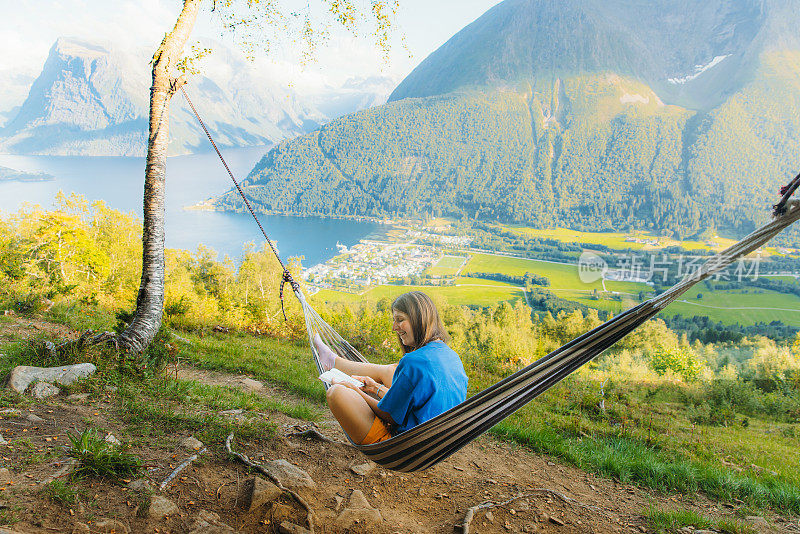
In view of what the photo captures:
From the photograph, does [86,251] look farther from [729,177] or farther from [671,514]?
[729,177]

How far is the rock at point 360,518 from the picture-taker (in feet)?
5.60

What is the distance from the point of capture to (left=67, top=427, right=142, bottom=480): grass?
1549 mm

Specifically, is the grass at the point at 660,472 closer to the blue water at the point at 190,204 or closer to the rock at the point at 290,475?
the rock at the point at 290,475

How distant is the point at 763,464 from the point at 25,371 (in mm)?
5185

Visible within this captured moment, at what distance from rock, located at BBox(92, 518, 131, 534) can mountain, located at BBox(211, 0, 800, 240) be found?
72.7m

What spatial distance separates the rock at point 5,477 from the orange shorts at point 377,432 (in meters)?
1.17

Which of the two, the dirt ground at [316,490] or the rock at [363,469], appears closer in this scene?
the dirt ground at [316,490]

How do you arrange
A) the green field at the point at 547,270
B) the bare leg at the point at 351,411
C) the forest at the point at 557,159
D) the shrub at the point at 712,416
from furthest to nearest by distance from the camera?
the forest at the point at 557,159, the green field at the point at 547,270, the shrub at the point at 712,416, the bare leg at the point at 351,411

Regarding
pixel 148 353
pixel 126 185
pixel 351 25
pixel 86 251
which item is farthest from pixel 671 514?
pixel 126 185

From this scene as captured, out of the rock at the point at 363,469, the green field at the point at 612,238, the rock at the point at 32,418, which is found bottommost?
the rock at the point at 363,469

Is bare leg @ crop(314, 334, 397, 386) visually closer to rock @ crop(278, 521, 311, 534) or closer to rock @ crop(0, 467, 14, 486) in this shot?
rock @ crop(278, 521, 311, 534)

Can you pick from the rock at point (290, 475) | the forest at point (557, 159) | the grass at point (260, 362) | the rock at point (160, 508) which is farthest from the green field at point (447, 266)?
the rock at point (160, 508)

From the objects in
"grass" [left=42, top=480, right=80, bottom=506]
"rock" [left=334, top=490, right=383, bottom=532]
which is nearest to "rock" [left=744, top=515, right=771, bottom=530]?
"rock" [left=334, top=490, right=383, bottom=532]

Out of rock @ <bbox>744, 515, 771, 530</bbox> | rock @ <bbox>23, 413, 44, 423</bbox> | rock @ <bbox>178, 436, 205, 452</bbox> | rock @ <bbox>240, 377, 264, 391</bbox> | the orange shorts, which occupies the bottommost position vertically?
rock @ <bbox>240, 377, 264, 391</bbox>
